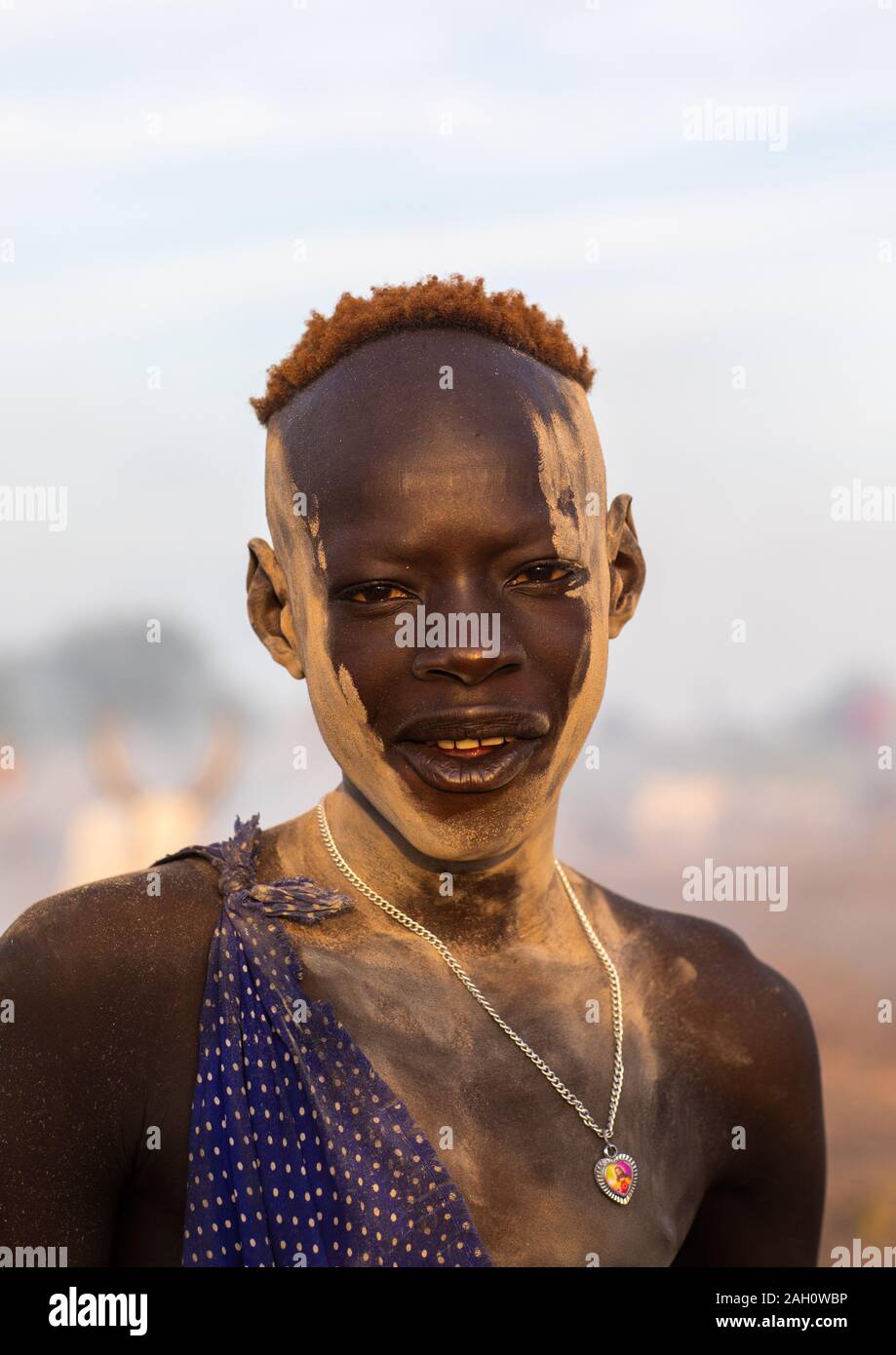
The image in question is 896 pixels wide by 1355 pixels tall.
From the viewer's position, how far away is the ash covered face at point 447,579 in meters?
4.61

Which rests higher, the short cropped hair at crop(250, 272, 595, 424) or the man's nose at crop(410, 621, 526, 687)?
the short cropped hair at crop(250, 272, 595, 424)

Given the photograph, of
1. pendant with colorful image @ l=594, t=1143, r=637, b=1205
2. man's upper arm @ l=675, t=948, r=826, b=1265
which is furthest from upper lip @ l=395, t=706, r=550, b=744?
man's upper arm @ l=675, t=948, r=826, b=1265

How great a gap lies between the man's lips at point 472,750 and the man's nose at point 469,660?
9cm

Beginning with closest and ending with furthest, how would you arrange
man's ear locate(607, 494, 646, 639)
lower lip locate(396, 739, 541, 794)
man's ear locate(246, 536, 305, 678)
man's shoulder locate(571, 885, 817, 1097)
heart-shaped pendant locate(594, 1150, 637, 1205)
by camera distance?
lower lip locate(396, 739, 541, 794), heart-shaped pendant locate(594, 1150, 637, 1205), man's ear locate(246, 536, 305, 678), man's ear locate(607, 494, 646, 639), man's shoulder locate(571, 885, 817, 1097)

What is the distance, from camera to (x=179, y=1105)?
185 inches

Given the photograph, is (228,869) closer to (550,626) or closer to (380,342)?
(550,626)

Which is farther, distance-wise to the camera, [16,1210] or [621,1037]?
[621,1037]

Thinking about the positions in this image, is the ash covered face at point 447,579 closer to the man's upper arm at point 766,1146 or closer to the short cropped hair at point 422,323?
the short cropped hair at point 422,323

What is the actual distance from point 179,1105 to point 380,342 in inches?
69.4

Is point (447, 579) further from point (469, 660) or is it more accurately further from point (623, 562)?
point (623, 562)

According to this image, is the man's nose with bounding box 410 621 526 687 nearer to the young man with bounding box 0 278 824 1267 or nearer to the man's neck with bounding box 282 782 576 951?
the young man with bounding box 0 278 824 1267

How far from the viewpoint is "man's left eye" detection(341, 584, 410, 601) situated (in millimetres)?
4652

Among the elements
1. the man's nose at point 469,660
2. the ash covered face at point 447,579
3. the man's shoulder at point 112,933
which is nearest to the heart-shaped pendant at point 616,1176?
the ash covered face at point 447,579

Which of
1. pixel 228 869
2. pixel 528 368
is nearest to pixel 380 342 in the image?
pixel 528 368
